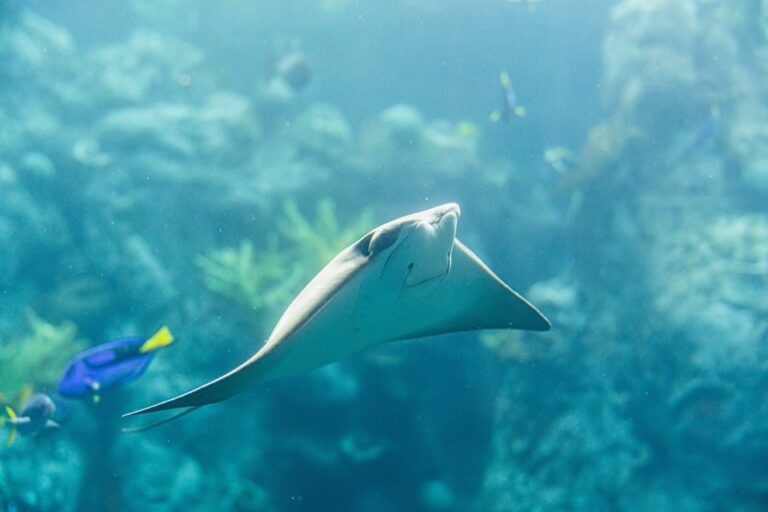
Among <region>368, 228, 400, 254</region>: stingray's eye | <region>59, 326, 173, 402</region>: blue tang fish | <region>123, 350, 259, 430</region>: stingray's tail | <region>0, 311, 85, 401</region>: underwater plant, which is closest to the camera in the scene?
<region>123, 350, 259, 430</region>: stingray's tail

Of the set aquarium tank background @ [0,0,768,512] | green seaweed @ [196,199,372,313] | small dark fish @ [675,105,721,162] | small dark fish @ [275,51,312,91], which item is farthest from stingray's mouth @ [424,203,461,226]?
small dark fish @ [675,105,721,162]

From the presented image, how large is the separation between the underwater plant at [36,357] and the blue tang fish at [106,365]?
190cm

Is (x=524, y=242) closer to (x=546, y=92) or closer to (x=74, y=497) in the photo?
(x=546, y=92)

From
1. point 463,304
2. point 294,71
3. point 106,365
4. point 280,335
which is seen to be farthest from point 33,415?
point 294,71

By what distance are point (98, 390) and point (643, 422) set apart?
18.2 ft

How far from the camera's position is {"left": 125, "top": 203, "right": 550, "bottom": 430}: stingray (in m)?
1.88

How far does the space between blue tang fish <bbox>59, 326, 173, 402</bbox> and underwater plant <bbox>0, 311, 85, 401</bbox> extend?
1.90 meters

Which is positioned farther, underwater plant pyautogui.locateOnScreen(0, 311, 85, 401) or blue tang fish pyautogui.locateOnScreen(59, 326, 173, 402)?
underwater plant pyautogui.locateOnScreen(0, 311, 85, 401)

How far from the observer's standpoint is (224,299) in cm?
570

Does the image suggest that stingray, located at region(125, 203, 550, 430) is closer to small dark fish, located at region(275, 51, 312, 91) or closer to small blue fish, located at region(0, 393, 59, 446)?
small blue fish, located at region(0, 393, 59, 446)

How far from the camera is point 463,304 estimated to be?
2.59 metres

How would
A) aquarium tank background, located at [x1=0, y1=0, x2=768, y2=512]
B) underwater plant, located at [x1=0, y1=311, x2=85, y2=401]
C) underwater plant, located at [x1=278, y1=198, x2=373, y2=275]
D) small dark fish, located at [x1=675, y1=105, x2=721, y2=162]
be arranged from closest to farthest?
aquarium tank background, located at [x1=0, y1=0, x2=768, y2=512]
underwater plant, located at [x1=0, y1=311, x2=85, y2=401]
underwater plant, located at [x1=278, y1=198, x2=373, y2=275]
small dark fish, located at [x1=675, y1=105, x2=721, y2=162]

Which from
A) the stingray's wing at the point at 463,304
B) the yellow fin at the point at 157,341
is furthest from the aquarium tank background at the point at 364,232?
the stingray's wing at the point at 463,304

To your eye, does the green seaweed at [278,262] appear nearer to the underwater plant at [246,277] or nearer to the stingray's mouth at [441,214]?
A: the underwater plant at [246,277]
